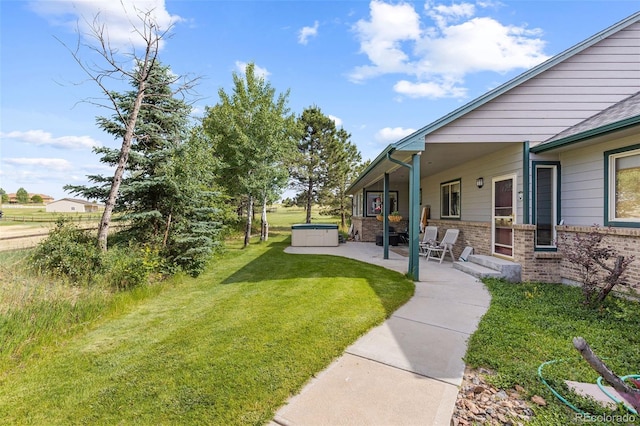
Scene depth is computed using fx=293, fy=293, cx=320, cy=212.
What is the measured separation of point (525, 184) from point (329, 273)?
4.72 meters

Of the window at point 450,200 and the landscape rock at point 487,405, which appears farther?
the window at point 450,200

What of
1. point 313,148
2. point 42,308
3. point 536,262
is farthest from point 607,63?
point 313,148

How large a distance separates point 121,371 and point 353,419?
233 cm

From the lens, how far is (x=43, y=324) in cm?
371

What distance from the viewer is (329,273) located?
22.0 feet

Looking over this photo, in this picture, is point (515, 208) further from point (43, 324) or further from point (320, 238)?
point (43, 324)

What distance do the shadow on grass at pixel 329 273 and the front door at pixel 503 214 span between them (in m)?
2.72

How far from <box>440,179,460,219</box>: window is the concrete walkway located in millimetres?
6041

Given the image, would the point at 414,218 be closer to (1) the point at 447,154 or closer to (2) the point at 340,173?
(1) the point at 447,154

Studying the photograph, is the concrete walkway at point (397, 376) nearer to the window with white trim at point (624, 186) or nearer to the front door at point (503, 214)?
the window with white trim at point (624, 186)

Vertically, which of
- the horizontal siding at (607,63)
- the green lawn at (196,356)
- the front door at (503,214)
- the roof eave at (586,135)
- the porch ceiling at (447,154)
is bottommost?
the green lawn at (196,356)

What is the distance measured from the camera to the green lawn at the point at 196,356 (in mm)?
2307

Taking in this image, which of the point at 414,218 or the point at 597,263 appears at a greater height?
the point at 414,218

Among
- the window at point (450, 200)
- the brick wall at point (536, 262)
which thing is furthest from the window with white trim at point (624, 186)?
the window at point (450, 200)
